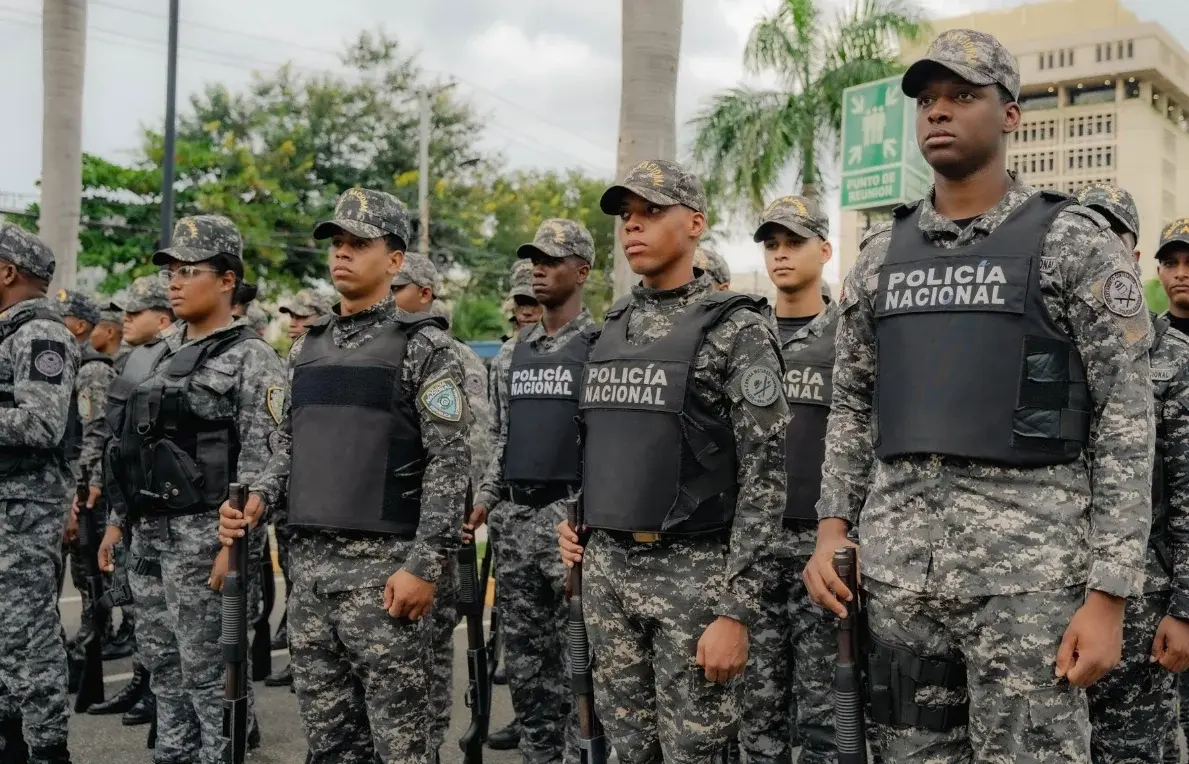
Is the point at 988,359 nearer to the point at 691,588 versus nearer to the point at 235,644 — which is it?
the point at 691,588

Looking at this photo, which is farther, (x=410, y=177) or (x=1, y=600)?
(x=410, y=177)

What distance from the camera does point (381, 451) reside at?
3523 mm

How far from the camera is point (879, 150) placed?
13.6m

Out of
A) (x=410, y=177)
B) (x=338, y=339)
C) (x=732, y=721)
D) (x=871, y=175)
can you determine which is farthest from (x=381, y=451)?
(x=410, y=177)

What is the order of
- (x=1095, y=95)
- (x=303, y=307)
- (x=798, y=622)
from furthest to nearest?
1. (x=1095, y=95)
2. (x=303, y=307)
3. (x=798, y=622)

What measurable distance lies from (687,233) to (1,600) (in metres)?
3.26

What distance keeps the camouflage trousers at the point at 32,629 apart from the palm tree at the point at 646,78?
3.61 m

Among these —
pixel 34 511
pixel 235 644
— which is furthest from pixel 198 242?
pixel 235 644

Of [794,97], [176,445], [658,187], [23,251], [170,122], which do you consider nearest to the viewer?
[658,187]

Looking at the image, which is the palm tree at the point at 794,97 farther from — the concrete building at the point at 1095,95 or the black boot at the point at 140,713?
the concrete building at the point at 1095,95

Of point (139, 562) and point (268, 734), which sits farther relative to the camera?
point (268, 734)

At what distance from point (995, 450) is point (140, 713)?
15.3ft

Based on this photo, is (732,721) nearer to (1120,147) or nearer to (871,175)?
(871,175)

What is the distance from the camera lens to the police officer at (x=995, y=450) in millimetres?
2355
